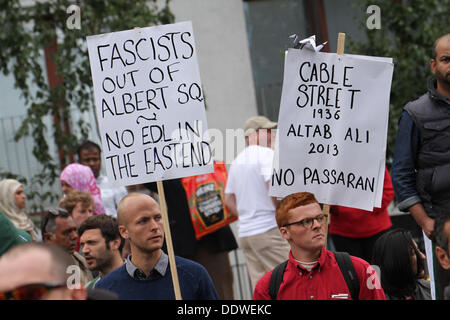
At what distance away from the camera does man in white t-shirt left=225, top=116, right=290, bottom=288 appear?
23.1 ft

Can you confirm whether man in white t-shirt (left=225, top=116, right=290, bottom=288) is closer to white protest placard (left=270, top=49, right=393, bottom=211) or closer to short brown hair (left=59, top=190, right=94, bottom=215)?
short brown hair (left=59, top=190, right=94, bottom=215)

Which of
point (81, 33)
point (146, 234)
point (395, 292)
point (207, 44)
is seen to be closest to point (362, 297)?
point (395, 292)

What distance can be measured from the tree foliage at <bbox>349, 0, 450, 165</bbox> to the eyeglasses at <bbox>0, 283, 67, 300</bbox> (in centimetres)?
689

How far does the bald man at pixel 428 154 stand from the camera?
494 centimetres

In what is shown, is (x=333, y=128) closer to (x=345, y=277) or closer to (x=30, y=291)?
(x=345, y=277)

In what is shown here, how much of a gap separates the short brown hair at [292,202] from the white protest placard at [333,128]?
0.75ft

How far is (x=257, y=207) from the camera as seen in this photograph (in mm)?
7027

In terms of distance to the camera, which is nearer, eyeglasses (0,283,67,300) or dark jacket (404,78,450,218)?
eyeglasses (0,283,67,300)

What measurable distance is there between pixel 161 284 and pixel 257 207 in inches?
102

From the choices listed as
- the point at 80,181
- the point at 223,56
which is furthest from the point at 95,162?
the point at 223,56

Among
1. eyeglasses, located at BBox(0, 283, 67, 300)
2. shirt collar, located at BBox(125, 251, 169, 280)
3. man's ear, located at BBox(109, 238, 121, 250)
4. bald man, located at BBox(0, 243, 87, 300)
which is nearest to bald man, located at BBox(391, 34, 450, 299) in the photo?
shirt collar, located at BBox(125, 251, 169, 280)

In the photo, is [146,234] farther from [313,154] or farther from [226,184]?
[226,184]

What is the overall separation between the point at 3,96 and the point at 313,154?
21.5 feet
